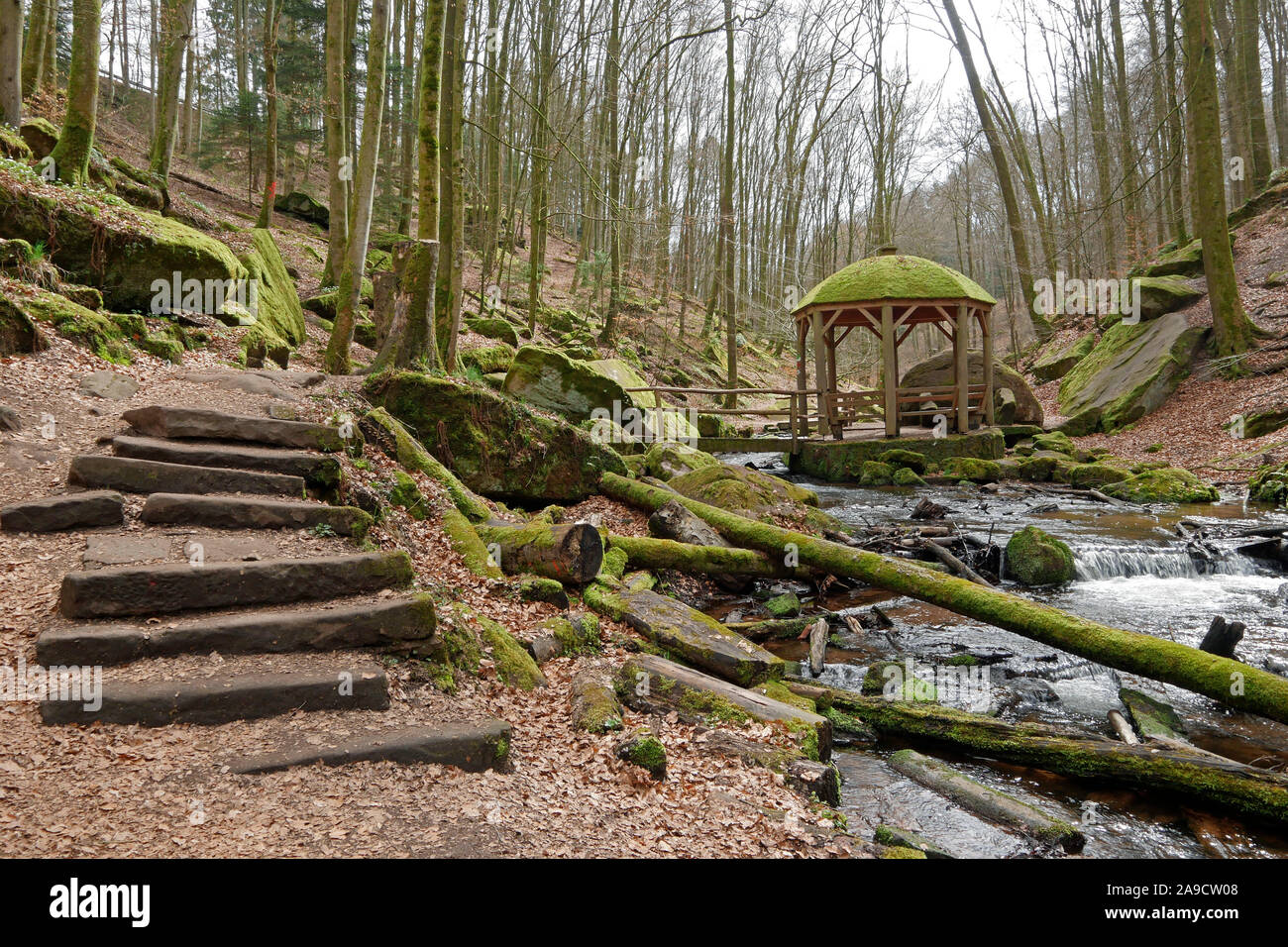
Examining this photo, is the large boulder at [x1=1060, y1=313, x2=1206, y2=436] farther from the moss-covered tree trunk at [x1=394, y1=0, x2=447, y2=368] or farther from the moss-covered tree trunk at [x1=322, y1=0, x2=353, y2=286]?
the moss-covered tree trunk at [x1=322, y1=0, x2=353, y2=286]

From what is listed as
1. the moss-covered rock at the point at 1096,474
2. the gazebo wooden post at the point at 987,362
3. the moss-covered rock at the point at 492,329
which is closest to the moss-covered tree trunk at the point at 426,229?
the moss-covered rock at the point at 492,329

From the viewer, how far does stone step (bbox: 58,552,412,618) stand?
3.63m

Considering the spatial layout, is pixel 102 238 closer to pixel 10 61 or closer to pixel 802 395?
pixel 10 61

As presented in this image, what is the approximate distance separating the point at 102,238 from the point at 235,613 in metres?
7.46

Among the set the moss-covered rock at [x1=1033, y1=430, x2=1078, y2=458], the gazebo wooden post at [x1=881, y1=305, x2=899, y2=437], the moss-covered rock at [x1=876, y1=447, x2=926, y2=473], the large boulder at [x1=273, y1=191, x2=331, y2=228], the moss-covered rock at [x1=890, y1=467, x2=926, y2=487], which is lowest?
the moss-covered rock at [x1=890, y1=467, x2=926, y2=487]

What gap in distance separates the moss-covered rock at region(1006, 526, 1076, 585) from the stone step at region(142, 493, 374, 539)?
294 inches

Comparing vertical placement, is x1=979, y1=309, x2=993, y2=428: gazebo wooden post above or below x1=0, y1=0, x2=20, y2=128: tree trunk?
below

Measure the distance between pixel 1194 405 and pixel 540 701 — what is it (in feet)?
58.0

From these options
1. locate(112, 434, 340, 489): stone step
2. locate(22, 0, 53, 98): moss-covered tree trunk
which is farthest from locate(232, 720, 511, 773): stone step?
locate(22, 0, 53, 98): moss-covered tree trunk

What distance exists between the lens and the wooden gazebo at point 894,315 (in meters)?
15.9

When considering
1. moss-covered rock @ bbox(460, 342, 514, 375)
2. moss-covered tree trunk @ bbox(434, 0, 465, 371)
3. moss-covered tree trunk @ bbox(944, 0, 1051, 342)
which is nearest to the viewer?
moss-covered tree trunk @ bbox(434, 0, 465, 371)

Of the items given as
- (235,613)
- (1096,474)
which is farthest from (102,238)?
(1096,474)

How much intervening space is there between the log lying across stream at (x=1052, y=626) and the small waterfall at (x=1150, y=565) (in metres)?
3.43
